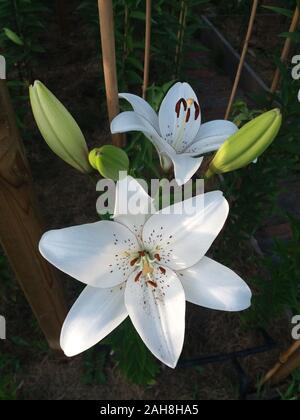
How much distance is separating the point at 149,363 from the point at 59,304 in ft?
0.85

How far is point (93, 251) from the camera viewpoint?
20.3 inches

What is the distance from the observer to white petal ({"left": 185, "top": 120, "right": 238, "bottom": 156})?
23.5 inches

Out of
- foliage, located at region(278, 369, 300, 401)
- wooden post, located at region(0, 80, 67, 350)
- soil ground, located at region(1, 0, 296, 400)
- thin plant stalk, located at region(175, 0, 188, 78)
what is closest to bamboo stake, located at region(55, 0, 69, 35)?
soil ground, located at region(1, 0, 296, 400)

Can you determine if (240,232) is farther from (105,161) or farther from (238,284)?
(105,161)

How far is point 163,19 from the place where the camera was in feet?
4.38

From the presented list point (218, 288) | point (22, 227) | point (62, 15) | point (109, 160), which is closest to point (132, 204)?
point (109, 160)

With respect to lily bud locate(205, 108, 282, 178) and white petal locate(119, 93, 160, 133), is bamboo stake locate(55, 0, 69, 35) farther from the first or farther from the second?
lily bud locate(205, 108, 282, 178)

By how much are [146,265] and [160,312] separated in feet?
0.22

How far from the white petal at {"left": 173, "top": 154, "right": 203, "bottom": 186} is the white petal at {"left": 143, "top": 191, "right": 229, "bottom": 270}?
28mm

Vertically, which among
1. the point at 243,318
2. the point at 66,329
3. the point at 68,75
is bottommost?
the point at 243,318

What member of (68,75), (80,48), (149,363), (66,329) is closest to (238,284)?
(66,329)

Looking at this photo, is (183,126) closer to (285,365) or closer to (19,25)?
(285,365)

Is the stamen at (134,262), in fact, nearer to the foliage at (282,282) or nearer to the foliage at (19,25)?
the foliage at (282,282)

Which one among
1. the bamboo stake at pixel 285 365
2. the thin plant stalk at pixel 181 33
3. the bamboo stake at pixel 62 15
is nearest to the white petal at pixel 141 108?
the bamboo stake at pixel 285 365
